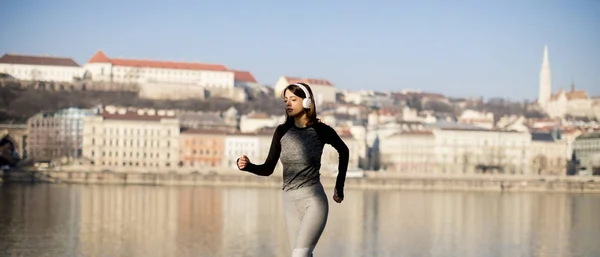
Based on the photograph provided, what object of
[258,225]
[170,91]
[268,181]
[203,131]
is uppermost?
[170,91]

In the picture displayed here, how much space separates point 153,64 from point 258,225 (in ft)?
267

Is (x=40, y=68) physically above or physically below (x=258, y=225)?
above

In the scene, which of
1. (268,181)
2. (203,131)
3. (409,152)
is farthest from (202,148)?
(268,181)

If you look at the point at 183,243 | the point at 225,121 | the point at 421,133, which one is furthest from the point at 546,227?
the point at 225,121

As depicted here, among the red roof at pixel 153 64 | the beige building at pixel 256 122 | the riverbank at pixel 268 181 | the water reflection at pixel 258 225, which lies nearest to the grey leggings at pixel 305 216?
the water reflection at pixel 258 225

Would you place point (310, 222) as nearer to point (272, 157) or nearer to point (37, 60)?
point (272, 157)

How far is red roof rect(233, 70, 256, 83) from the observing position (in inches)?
4400

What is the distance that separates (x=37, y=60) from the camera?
95.5m

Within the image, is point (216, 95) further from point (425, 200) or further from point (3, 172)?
point (425, 200)

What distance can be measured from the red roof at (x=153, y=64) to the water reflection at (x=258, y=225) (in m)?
61.6

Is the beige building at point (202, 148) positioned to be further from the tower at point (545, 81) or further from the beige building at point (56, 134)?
the tower at point (545, 81)

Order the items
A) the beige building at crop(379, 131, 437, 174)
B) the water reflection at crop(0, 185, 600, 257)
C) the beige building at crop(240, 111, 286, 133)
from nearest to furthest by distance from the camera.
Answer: the water reflection at crop(0, 185, 600, 257) < the beige building at crop(379, 131, 437, 174) < the beige building at crop(240, 111, 286, 133)

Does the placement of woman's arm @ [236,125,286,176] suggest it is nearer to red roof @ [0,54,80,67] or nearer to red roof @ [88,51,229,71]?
red roof @ [0,54,80,67]

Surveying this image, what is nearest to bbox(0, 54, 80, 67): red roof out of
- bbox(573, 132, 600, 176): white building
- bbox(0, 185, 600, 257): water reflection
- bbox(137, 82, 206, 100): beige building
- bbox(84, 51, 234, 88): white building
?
bbox(84, 51, 234, 88): white building
